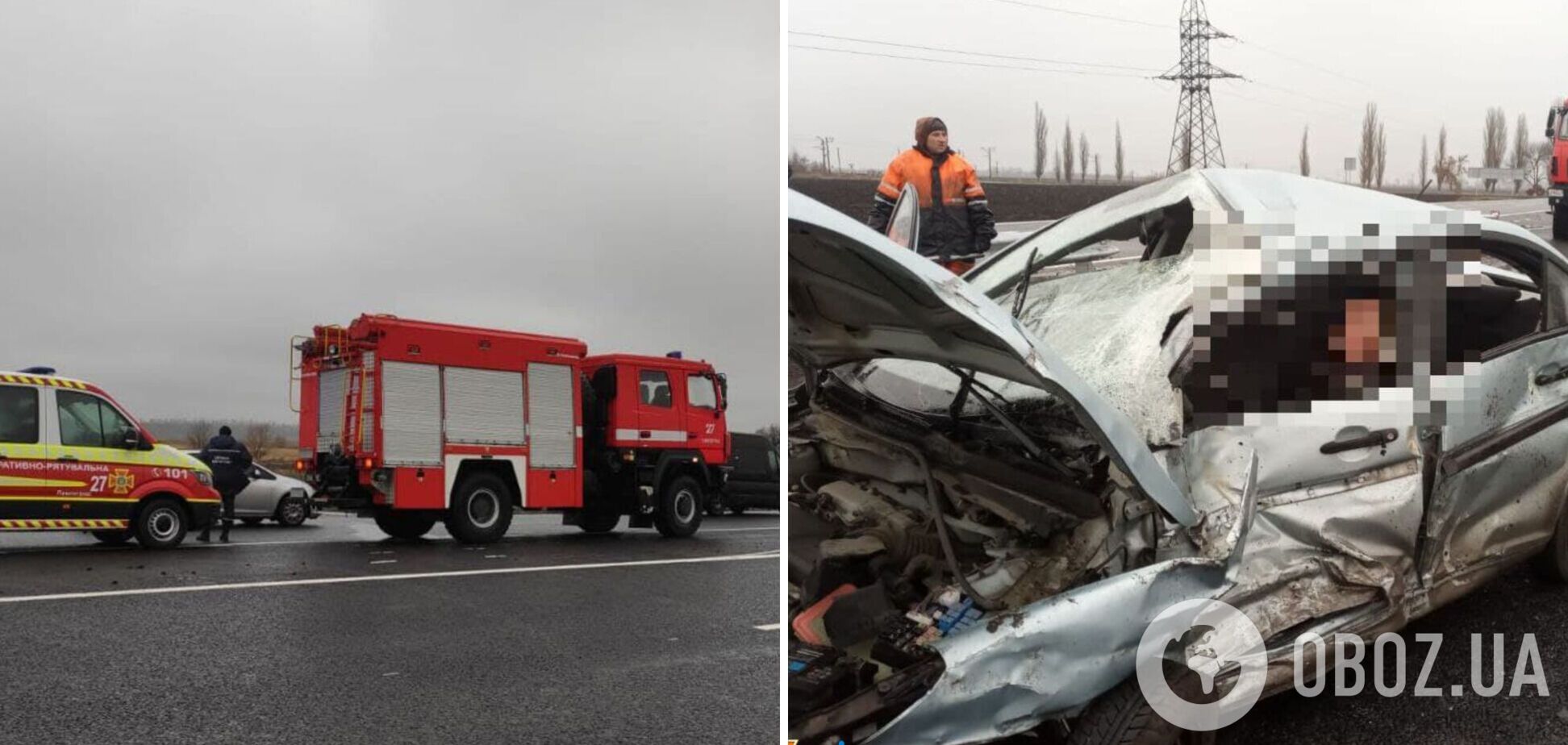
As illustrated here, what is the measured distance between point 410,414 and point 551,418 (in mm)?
1313

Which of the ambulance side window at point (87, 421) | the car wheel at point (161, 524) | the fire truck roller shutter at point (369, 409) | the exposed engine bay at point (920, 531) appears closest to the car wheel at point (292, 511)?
the car wheel at point (161, 524)

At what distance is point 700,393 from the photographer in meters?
11.8

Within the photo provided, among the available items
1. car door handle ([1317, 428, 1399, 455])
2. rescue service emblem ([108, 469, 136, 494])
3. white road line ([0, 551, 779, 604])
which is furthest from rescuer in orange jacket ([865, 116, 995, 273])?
rescue service emblem ([108, 469, 136, 494])

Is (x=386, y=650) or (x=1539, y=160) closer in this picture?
(x=1539, y=160)

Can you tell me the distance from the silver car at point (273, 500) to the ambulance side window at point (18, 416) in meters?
3.12

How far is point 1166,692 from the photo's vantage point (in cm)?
222

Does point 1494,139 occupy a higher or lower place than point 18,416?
higher

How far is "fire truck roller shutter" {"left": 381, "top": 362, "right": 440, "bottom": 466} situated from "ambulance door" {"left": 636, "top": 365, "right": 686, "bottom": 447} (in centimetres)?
192

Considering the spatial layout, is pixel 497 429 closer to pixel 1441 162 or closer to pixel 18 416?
pixel 18 416

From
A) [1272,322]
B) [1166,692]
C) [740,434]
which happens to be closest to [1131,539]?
[1166,692]

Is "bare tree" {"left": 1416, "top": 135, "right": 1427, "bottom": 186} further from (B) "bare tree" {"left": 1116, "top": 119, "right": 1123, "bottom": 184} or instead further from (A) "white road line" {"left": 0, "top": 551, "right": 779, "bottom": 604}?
(A) "white road line" {"left": 0, "top": 551, "right": 779, "bottom": 604}

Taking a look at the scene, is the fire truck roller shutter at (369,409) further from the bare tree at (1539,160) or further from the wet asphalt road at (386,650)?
the bare tree at (1539,160)

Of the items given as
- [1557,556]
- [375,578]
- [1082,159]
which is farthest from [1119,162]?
[375,578]

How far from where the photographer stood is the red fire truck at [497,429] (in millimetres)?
10133
